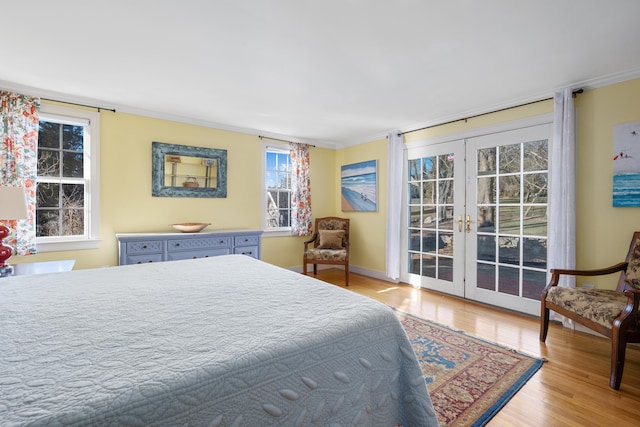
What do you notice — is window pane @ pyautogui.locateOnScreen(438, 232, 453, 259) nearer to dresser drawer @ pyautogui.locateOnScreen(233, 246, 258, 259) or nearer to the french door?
the french door

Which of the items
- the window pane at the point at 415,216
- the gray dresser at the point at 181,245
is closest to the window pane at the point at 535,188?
the window pane at the point at 415,216

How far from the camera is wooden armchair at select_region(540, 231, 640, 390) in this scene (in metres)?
2.02

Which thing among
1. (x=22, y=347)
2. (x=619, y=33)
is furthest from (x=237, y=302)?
(x=619, y=33)

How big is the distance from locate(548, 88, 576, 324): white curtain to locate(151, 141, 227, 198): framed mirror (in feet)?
13.3

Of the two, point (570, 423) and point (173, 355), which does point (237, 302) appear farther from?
point (570, 423)

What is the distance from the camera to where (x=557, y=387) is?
2.00 metres

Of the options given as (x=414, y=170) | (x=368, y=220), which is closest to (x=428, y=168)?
(x=414, y=170)

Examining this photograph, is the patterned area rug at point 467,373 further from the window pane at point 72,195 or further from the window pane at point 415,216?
the window pane at point 72,195

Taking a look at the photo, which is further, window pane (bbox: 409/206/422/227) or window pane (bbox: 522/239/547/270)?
window pane (bbox: 409/206/422/227)

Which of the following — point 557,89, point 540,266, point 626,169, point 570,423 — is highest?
point 557,89

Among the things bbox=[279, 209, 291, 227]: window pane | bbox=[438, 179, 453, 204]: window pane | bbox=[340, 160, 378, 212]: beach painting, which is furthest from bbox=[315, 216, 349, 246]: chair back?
bbox=[438, 179, 453, 204]: window pane

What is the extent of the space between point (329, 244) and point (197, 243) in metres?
2.07

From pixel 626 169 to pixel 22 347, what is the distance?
4.21m

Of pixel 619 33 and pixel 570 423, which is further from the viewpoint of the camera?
pixel 619 33
